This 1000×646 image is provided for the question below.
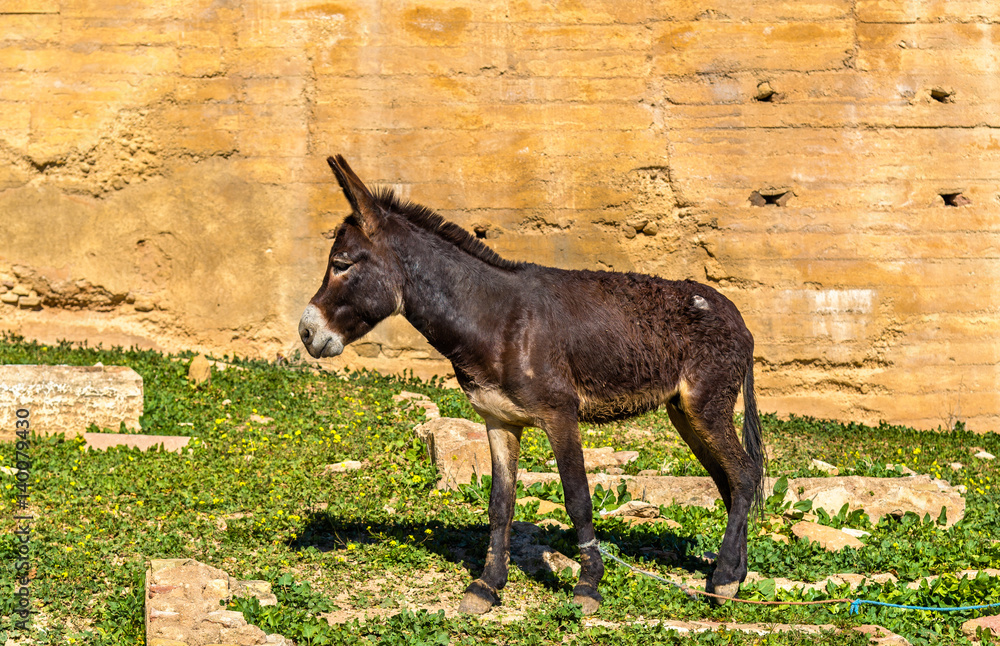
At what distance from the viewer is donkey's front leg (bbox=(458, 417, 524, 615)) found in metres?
5.86

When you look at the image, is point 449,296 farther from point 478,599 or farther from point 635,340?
point 478,599

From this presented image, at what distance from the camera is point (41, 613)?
542 cm

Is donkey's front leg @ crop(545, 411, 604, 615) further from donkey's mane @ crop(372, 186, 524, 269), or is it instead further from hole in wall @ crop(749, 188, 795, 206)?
hole in wall @ crop(749, 188, 795, 206)

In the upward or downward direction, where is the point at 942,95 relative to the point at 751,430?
upward

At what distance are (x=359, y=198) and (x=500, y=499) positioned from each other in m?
1.97

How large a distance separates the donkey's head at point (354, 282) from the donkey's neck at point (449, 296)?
0.12 meters

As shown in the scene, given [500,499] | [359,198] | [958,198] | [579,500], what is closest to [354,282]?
[359,198]

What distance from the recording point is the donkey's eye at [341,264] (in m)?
5.77

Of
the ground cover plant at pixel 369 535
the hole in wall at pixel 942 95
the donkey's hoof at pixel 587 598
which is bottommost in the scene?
the ground cover plant at pixel 369 535

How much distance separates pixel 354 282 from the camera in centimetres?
576

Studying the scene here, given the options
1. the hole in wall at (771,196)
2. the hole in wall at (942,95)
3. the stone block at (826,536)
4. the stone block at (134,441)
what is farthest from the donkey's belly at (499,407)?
the hole in wall at (942,95)

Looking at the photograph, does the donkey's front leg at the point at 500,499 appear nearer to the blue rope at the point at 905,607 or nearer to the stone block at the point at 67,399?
the blue rope at the point at 905,607

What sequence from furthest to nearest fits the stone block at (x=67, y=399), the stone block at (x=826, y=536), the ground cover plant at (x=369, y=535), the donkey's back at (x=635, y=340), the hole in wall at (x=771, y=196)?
the hole in wall at (x=771, y=196)
the stone block at (x=67, y=399)
the stone block at (x=826, y=536)
the donkey's back at (x=635, y=340)
the ground cover plant at (x=369, y=535)

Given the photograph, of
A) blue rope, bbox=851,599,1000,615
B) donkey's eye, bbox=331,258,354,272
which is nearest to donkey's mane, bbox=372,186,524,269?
donkey's eye, bbox=331,258,354,272
